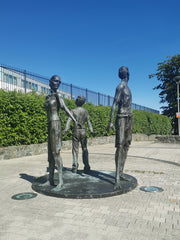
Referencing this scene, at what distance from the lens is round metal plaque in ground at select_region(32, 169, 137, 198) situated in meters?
4.13

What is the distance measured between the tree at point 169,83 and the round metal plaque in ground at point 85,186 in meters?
33.9

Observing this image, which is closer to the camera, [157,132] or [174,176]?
[174,176]

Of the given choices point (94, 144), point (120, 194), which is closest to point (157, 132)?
point (94, 144)

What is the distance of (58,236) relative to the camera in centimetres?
265

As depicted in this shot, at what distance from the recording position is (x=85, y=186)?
15.2 ft

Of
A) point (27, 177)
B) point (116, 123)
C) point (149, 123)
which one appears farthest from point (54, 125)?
point (149, 123)

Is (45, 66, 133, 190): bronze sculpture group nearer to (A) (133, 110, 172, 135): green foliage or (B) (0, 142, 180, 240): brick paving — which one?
(B) (0, 142, 180, 240): brick paving

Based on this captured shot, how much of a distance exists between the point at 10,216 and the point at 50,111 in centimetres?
210

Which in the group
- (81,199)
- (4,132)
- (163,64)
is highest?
(163,64)

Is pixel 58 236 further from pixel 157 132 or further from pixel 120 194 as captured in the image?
pixel 157 132

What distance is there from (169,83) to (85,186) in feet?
121

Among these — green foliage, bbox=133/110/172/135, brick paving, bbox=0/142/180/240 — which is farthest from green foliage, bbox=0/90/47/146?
green foliage, bbox=133/110/172/135

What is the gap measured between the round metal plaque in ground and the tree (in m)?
33.9

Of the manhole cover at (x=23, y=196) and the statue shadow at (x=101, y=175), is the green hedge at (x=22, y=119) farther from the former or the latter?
the manhole cover at (x=23, y=196)
